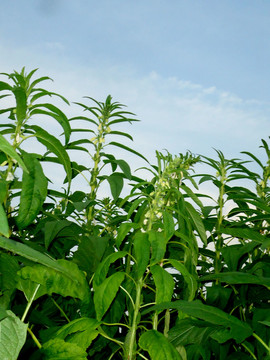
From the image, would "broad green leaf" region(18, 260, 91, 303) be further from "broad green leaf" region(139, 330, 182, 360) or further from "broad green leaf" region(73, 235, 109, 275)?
"broad green leaf" region(73, 235, 109, 275)

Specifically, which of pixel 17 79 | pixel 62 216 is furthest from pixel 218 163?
pixel 17 79

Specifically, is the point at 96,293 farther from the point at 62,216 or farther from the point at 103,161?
the point at 103,161

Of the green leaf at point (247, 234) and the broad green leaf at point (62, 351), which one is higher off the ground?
the green leaf at point (247, 234)

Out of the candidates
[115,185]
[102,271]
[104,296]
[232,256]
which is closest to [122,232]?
[102,271]

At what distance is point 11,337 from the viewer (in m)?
1.07

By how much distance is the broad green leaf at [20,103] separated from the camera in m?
2.14

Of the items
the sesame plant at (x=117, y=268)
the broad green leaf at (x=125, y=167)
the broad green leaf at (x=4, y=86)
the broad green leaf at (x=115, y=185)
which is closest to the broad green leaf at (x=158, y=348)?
the sesame plant at (x=117, y=268)

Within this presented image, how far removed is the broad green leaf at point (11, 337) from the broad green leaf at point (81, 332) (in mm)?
932

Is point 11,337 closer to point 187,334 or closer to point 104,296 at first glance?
point 104,296

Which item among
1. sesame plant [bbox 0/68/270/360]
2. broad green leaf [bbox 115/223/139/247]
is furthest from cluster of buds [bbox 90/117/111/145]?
broad green leaf [bbox 115/223/139/247]

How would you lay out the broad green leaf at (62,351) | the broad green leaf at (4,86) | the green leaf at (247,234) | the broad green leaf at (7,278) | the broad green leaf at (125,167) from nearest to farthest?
the broad green leaf at (62,351) < the broad green leaf at (7,278) < the broad green leaf at (4,86) < the green leaf at (247,234) < the broad green leaf at (125,167)

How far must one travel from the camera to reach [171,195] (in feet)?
8.82

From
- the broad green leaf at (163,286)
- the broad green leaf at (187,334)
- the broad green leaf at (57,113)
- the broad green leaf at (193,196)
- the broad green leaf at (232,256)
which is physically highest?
the broad green leaf at (57,113)

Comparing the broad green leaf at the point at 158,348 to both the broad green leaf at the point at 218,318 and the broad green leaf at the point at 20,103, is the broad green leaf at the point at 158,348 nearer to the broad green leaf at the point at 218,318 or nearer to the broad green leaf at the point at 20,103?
the broad green leaf at the point at 218,318
